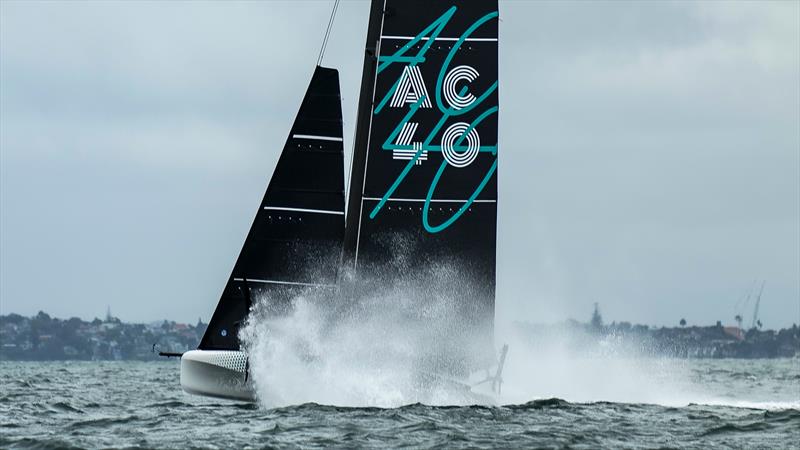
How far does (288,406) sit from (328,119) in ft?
16.9

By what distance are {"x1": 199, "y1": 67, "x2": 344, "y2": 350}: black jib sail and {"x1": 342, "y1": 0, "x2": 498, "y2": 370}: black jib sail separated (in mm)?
515

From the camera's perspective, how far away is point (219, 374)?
23.9m

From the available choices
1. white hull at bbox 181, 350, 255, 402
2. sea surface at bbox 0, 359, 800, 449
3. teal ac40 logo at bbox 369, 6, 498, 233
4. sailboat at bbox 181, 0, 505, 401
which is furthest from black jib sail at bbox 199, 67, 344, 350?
sea surface at bbox 0, 359, 800, 449

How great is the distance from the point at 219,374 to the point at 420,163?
5.17 meters

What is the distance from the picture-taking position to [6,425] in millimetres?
22094

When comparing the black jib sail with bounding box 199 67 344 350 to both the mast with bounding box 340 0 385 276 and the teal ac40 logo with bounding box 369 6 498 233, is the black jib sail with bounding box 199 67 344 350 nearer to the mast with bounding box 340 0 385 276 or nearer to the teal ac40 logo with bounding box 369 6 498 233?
the mast with bounding box 340 0 385 276

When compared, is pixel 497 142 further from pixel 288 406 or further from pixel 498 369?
pixel 288 406

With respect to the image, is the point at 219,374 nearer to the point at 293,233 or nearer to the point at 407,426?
the point at 293,233

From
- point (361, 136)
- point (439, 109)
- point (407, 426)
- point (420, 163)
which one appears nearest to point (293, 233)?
point (361, 136)

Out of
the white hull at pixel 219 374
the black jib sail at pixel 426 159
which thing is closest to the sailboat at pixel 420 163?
the black jib sail at pixel 426 159

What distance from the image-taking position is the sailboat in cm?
2495

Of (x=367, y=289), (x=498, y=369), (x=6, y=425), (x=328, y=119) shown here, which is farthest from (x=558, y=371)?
(x=6, y=425)

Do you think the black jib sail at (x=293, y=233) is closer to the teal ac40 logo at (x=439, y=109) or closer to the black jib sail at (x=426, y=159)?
the black jib sail at (x=426, y=159)

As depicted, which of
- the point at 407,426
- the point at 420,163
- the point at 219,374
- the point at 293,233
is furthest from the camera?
the point at 420,163
